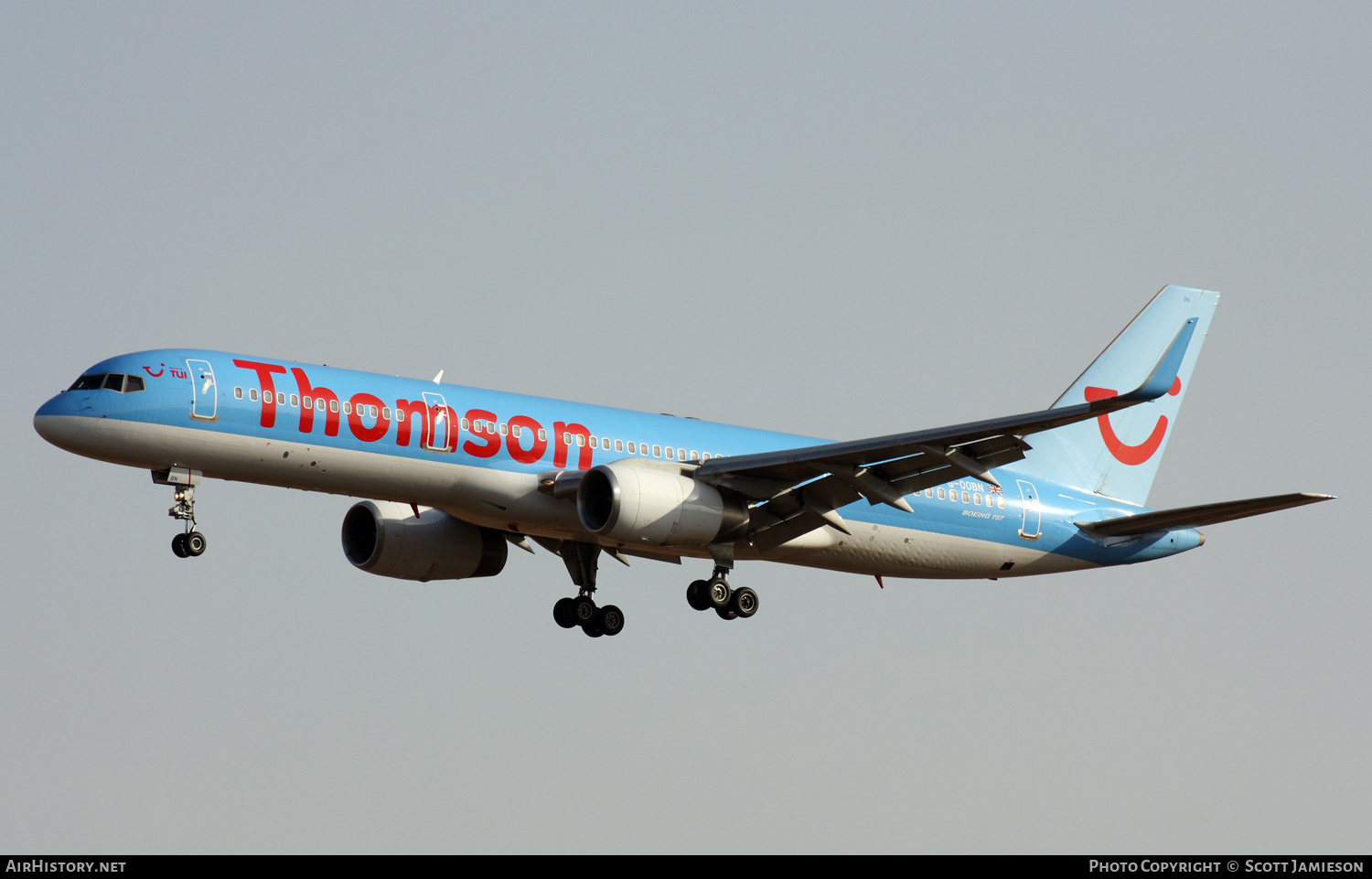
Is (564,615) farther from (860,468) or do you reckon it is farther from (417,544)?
(860,468)

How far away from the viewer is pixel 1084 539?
3953cm

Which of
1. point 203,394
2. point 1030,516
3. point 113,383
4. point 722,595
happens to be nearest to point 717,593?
point 722,595

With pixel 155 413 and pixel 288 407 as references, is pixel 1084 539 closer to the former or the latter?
pixel 288 407

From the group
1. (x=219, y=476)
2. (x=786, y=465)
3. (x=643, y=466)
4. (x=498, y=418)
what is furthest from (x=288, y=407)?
(x=786, y=465)

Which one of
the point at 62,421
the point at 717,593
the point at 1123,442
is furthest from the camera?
the point at 1123,442

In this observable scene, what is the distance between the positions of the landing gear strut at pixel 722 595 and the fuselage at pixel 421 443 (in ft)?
1.53

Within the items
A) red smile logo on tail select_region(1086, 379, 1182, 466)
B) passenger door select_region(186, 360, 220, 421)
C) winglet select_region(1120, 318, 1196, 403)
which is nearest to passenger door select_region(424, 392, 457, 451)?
passenger door select_region(186, 360, 220, 421)

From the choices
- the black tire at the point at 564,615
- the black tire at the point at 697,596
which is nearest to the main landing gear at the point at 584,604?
the black tire at the point at 564,615

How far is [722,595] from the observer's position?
35.3 metres

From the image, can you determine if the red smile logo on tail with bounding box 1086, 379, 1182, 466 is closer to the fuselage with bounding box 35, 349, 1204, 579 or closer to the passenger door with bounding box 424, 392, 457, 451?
the fuselage with bounding box 35, 349, 1204, 579

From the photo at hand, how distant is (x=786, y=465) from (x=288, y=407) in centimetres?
1016

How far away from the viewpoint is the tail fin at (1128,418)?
136ft

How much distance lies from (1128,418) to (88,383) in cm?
2608
